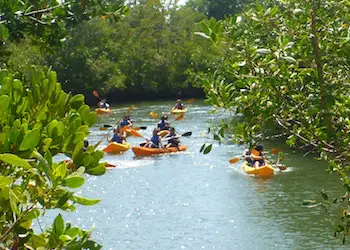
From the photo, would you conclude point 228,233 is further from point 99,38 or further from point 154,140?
point 99,38

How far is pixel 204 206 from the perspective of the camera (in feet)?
44.5

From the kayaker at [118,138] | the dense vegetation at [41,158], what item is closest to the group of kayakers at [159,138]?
the kayaker at [118,138]

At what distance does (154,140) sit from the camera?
20016mm

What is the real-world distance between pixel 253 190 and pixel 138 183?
2813 mm

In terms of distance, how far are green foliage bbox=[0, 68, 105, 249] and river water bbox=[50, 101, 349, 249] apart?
8950 mm

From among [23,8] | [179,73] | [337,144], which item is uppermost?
[23,8]

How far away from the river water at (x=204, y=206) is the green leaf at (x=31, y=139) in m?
9.25

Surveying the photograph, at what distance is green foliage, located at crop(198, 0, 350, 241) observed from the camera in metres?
3.74

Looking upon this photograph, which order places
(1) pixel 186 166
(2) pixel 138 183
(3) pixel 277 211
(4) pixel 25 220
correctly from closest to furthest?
1. (4) pixel 25 220
2. (3) pixel 277 211
3. (2) pixel 138 183
4. (1) pixel 186 166

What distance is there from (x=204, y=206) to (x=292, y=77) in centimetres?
993

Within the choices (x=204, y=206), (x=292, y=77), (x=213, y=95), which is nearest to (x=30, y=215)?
(x=213, y=95)

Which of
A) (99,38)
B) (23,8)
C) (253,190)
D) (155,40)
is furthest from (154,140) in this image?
(155,40)

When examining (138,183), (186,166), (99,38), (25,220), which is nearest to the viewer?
(25,220)

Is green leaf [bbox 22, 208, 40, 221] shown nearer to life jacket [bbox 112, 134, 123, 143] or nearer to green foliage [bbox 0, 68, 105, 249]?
green foliage [bbox 0, 68, 105, 249]
